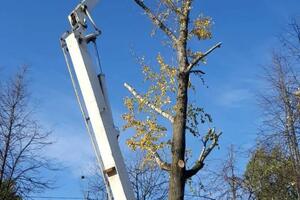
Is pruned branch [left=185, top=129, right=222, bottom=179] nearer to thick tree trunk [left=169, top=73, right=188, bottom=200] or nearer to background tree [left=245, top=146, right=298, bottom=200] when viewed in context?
thick tree trunk [left=169, top=73, right=188, bottom=200]

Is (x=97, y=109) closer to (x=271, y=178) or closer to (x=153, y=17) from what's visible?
(x=153, y=17)

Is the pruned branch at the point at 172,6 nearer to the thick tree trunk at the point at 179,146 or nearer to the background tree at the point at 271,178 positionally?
the thick tree trunk at the point at 179,146

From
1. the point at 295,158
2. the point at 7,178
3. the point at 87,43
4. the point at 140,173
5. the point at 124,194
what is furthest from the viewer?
the point at 140,173

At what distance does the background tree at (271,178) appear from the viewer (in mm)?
15812

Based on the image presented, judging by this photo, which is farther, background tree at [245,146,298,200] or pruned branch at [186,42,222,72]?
background tree at [245,146,298,200]

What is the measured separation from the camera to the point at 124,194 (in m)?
6.65

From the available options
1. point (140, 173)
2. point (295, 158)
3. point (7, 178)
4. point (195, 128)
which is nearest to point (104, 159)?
point (195, 128)

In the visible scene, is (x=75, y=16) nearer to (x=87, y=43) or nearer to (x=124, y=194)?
(x=87, y=43)

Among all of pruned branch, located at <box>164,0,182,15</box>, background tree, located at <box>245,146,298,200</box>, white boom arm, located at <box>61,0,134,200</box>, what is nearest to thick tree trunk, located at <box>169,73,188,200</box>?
pruned branch, located at <box>164,0,182,15</box>

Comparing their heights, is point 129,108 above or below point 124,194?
above

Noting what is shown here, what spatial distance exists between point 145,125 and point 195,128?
42.0 inches

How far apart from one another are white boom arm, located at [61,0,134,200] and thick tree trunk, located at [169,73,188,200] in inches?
110

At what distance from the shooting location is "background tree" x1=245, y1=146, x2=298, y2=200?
51.9 feet

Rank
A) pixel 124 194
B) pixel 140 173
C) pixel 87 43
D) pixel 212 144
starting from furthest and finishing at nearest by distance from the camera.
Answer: pixel 140 173 → pixel 212 144 → pixel 87 43 → pixel 124 194
